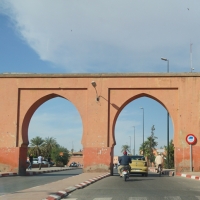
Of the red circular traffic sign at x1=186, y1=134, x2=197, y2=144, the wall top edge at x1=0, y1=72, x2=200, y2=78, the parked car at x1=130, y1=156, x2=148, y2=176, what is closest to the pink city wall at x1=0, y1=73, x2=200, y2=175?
the wall top edge at x1=0, y1=72, x2=200, y2=78

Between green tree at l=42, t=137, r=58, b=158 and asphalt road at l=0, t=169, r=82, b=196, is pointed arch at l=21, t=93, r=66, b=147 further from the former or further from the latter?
green tree at l=42, t=137, r=58, b=158

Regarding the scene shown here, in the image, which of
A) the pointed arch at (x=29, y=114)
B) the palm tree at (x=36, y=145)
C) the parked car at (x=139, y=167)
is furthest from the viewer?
the palm tree at (x=36, y=145)

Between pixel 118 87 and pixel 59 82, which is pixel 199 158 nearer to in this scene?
pixel 118 87

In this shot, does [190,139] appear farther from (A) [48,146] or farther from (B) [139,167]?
(A) [48,146]

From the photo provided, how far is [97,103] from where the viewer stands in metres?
26.4

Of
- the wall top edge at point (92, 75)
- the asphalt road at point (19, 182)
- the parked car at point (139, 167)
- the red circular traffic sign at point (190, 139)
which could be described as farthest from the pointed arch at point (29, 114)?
the red circular traffic sign at point (190, 139)

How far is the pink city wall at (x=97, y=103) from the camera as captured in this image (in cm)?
2586

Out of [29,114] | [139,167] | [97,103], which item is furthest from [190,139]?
[29,114]

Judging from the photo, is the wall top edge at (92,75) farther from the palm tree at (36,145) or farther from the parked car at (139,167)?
the palm tree at (36,145)

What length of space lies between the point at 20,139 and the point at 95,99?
17.5 feet

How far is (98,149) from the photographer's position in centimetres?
2591

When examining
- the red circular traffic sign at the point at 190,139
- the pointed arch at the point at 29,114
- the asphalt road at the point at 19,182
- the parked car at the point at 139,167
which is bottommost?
the asphalt road at the point at 19,182

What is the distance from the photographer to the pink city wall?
84.8 ft

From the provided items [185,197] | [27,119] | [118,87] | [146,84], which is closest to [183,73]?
[146,84]
